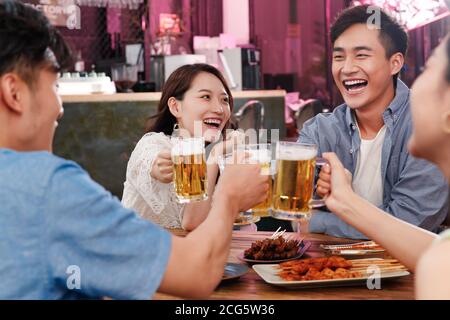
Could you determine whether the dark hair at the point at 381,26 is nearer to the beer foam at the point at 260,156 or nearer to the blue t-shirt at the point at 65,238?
the beer foam at the point at 260,156

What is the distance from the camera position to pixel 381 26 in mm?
2490

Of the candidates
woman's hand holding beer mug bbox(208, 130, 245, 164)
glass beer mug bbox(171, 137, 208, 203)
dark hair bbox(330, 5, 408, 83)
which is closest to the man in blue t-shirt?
glass beer mug bbox(171, 137, 208, 203)

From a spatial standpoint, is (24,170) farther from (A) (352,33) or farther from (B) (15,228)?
(A) (352,33)

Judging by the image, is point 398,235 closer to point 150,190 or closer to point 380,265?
point 380,265

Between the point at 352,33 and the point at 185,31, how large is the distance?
6.59 meters

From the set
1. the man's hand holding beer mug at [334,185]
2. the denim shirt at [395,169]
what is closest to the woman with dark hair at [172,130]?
the denim shirt at [395,169]

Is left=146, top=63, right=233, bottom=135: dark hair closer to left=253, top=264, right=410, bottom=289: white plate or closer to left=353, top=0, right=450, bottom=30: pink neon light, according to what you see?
left=253, top=264, right=410, bottom=289: white plate

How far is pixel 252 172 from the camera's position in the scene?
1455 mm

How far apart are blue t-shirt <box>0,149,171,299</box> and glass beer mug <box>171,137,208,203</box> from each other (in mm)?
608

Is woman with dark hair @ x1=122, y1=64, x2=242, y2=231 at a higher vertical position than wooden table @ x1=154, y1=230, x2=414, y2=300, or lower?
higher

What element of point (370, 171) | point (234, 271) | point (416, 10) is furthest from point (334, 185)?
point (416, 10)

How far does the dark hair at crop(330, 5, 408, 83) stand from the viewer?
2482 millimetres

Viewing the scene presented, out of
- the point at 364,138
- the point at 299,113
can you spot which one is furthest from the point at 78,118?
the point at 364,138

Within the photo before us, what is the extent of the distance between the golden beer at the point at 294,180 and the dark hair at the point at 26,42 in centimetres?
61
